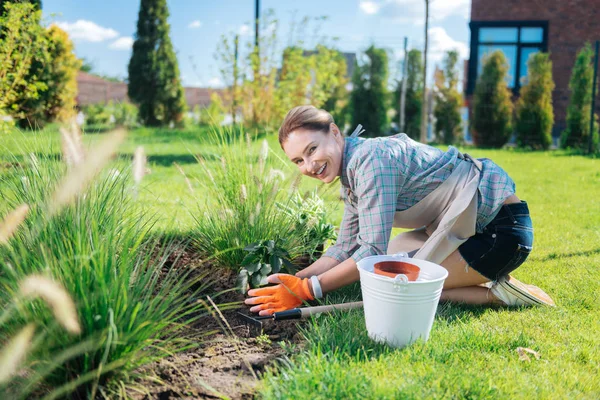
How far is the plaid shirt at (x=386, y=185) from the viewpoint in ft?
7.55

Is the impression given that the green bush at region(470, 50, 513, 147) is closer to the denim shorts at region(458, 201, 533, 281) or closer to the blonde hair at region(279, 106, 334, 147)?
the denim shorts at region(458, 201, 533, 281)

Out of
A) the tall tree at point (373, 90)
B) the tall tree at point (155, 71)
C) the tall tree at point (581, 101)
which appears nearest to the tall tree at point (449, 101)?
the tall tree at point (373, 90)

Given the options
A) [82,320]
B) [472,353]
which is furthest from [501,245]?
[82,320]

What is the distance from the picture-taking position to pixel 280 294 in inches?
96.9

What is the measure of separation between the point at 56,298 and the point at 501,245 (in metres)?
2.00

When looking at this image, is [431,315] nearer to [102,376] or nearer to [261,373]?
[261,373]

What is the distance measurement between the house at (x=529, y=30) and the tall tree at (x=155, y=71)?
24.8 feet

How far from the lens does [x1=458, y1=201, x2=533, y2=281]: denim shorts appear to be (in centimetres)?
264

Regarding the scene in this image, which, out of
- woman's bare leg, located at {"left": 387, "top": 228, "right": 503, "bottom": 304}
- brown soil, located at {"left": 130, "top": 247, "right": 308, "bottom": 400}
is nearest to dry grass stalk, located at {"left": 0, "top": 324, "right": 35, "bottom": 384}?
brown soil, located at {"left": 130, "top": 247, "right": 308, "bottom": 400}

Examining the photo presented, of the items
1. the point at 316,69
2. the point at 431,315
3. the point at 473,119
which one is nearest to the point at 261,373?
the point at 431,315

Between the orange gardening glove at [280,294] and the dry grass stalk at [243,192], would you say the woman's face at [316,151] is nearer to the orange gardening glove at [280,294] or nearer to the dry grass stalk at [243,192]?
the dry grass stalk at [243,192]

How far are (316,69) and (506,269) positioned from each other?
7.65m

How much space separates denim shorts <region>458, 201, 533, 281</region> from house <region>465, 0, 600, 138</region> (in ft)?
39.7

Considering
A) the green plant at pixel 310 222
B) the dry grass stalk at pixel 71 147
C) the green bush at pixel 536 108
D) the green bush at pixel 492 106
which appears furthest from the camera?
the green bush at pixel 492 106
